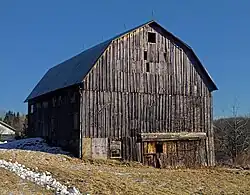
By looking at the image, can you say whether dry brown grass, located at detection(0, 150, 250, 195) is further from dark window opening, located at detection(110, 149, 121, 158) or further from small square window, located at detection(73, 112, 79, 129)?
small square window, located at detection(73, 112, 79, 129)

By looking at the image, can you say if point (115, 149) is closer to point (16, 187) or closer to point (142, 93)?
point (142, 93)

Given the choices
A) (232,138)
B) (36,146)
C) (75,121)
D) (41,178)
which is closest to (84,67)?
(75,121)

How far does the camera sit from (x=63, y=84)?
3130 cm

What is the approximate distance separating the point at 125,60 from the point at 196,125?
6.75 metres

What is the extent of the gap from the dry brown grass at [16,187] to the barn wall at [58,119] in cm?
997

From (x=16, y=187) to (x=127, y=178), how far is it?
21.5 feet

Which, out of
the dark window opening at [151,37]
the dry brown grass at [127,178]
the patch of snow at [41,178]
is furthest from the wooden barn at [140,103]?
the patch of snow at [41,178]

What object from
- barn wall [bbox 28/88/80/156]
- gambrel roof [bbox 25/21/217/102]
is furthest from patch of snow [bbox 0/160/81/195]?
gambrel roof [bbox 25/21/217/102]

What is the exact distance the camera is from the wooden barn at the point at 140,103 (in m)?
27.6

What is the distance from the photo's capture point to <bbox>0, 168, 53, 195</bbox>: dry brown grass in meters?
14.9

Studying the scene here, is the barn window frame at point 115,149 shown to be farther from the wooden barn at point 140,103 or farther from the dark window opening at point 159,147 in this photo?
the dark window opening at point 159,147

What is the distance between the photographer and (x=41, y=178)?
17734 mm

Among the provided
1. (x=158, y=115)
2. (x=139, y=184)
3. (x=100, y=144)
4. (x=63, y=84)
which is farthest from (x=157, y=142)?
(x=139, y=184)

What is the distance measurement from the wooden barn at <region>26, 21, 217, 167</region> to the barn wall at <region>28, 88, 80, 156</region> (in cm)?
6
